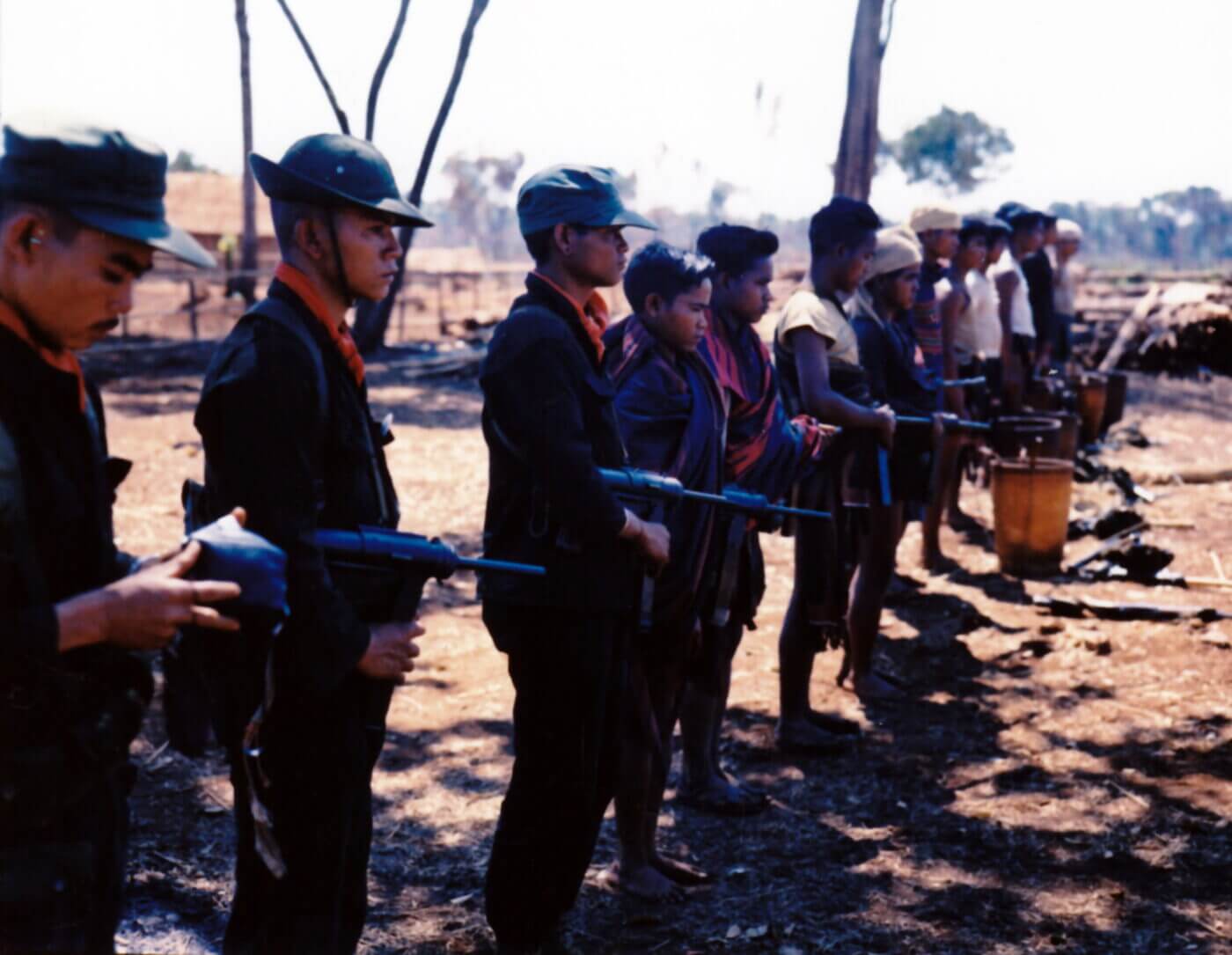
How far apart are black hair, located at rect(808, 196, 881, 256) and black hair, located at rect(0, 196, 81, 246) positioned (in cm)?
347

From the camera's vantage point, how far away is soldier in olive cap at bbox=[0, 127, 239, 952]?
2.02m

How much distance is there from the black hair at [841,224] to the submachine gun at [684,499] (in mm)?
1244

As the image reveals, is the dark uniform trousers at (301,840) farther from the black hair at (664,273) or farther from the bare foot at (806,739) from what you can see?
the bare foot at (806,739)

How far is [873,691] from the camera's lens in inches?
241

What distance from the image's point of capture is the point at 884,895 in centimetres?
425

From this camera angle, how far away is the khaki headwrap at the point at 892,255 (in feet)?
18.5

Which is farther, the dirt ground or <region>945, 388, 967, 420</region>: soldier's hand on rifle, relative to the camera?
<region>945, 388, 967, 420</region>: soldier's hand on rifle

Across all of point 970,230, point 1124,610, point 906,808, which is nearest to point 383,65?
point 970,230

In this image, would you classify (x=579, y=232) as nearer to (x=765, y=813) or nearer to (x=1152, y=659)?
(x=765, y=813)

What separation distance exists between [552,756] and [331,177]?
4.94 ft

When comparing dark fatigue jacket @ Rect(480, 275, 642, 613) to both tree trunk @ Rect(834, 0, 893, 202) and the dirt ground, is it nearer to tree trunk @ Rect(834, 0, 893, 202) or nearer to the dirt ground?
the dirt ground

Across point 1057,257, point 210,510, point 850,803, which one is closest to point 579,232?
point 210,510

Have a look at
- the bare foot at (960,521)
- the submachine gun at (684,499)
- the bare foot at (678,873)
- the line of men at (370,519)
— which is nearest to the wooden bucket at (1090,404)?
the bare foot at (960,521)

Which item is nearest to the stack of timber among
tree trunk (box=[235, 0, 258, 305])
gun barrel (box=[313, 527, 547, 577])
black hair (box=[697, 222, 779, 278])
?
tree trunk (box=[235, 0, 258, 305])
